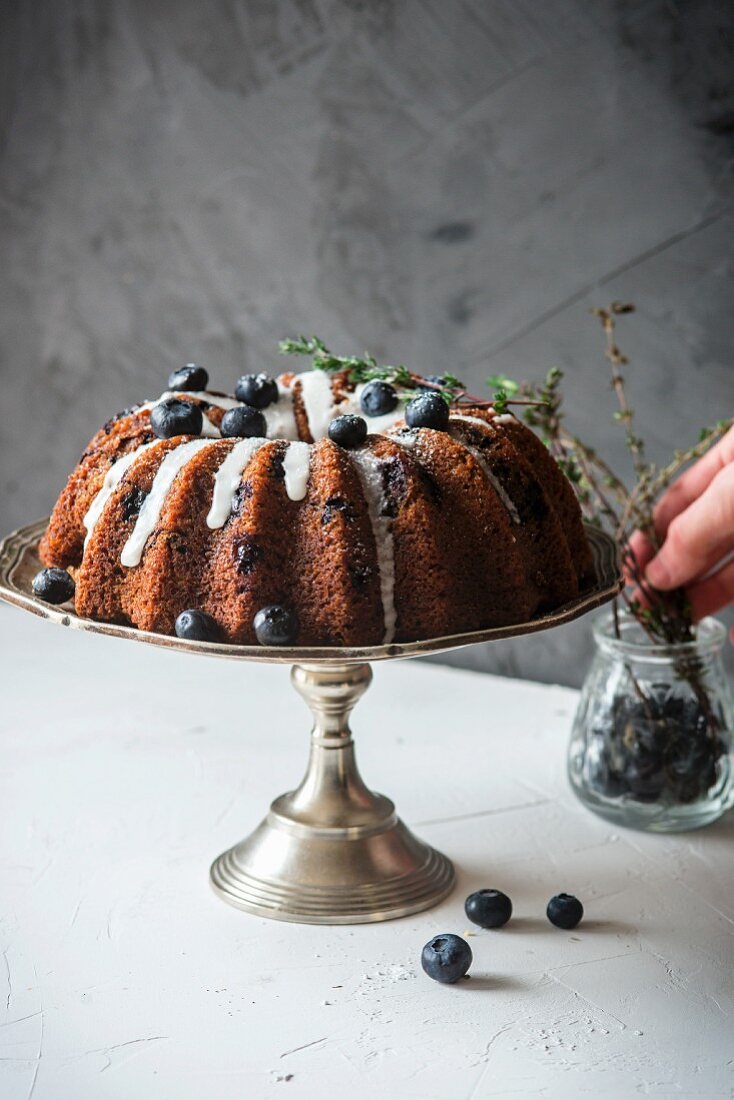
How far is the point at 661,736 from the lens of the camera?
161 centimetres

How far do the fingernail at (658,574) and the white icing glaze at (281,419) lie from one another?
556mm

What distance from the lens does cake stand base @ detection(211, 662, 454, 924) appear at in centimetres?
142

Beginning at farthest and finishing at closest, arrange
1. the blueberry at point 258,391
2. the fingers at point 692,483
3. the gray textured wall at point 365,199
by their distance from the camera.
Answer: the gray textured wall at point 365,199 → the fingers at point 692,483 → the blueberry at point 258,391

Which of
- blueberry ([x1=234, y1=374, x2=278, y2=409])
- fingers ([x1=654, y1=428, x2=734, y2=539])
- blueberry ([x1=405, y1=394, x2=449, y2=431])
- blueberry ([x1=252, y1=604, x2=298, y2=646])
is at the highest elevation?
blueberry ([x1=234, y1=374, x2=278, y2=409])

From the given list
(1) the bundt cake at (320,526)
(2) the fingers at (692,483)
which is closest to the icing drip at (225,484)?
(1) the bundt cake at (320,526)

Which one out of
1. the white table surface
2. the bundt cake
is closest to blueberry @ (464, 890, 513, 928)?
the white table surface

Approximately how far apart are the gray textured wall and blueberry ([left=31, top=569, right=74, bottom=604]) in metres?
1.24

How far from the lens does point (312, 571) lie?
1.29 metres

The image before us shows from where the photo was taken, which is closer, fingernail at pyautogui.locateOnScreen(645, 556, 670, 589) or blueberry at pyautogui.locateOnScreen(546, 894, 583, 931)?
blueberry at pyautogui.locateOnScreen(546, 894, 583, 931)

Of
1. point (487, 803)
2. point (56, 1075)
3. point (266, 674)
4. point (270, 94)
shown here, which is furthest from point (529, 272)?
point (56, 1075)

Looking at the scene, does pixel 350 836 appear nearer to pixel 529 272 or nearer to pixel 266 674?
pixel 266 674

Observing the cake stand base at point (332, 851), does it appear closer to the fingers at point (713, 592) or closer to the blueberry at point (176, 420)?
the blueberry at point (176, 420)

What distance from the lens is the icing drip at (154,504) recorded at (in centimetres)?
132

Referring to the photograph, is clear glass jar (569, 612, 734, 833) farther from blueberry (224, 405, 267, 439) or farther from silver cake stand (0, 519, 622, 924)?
blueberry (224, 405, 267, 439)
